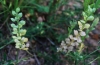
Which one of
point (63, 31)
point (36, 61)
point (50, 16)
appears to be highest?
point (50, 16)

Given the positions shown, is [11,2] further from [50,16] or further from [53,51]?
[53,51]

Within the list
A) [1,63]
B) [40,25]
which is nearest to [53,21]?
[40,25]

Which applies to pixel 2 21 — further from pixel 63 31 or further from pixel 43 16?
pixel 63 31

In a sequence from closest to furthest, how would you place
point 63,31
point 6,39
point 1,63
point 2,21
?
point 1,63 < point 6,39 < point 2,21 < point 63,31

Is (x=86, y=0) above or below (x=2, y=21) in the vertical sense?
above

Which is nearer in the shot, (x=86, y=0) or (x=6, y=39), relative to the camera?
(x=86, y=0)

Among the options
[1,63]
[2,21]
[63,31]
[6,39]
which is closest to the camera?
[1,63]

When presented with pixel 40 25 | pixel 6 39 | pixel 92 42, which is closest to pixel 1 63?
pixel 6 39

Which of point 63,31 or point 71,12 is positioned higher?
point 71,12

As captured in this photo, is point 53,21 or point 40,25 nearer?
point 40,25
